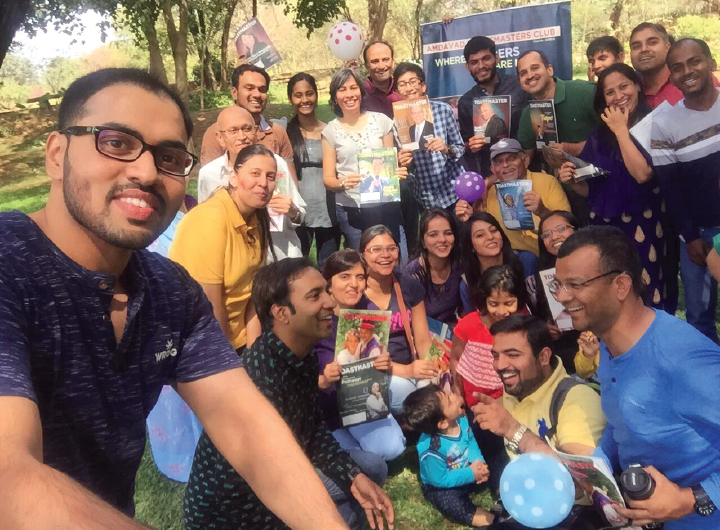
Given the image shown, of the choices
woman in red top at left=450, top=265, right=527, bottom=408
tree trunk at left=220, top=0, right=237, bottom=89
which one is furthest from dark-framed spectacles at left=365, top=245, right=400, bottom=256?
tree trunk at left=220, top=0, right=237, bottom=89

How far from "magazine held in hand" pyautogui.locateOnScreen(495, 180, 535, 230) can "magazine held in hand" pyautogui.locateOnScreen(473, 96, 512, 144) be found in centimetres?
62

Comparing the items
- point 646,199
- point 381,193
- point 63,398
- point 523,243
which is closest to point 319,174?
point 381,193

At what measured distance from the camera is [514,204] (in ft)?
14.3

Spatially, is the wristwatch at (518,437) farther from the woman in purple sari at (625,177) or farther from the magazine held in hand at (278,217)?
the magazine held in hand at (278,217)

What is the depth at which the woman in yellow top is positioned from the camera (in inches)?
125

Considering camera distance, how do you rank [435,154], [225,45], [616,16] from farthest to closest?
[616,16]
[225,45]
[435,154]

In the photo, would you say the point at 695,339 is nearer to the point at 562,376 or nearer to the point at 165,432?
the point at 562,376

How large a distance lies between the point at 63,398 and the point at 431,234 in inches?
127

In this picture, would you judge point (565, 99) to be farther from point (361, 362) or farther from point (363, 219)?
point (361, 362)

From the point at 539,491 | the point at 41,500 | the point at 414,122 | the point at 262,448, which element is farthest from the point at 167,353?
the point at 414,122

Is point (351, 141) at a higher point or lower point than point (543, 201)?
higher

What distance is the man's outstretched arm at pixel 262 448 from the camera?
1.34 m

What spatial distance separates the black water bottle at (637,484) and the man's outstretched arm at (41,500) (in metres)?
1.83

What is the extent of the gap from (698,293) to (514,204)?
1451 millimetres
